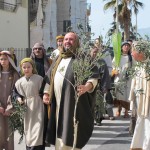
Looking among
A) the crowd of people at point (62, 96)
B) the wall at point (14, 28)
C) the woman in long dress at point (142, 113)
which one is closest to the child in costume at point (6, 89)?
the crowd of people at point (62, 96)

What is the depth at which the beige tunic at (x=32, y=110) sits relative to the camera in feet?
19.5

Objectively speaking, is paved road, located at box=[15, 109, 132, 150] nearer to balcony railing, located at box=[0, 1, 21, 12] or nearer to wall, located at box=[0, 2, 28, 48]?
wall, located at box=[0, 2, 28, 48]

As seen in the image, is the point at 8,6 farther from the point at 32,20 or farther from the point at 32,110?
the point at 32,110

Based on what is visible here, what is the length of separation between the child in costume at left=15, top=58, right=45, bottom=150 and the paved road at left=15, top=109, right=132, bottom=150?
1599 mm

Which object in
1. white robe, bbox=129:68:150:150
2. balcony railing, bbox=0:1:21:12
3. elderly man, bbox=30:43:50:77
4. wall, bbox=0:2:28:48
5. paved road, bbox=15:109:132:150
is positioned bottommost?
paved road, bbox=15:109:132:150

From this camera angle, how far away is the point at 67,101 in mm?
5324

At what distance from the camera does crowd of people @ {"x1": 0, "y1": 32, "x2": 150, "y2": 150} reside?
5.29 metres

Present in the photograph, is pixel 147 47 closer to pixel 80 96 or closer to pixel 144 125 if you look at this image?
pixel 80 96

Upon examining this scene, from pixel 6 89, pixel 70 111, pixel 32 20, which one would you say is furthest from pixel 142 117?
pixel 32 20

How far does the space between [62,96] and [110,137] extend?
3.32 meters

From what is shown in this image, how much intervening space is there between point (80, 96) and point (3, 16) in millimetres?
21185

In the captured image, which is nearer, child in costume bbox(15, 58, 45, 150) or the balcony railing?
child in costume bbox(15, 58, 45, 150)

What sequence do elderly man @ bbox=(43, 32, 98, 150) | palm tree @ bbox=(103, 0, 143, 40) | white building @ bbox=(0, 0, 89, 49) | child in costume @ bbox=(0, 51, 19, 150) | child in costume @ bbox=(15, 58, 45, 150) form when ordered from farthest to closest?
1. palm tree @ bbox=(103, 0, 143, 40)
2. white building @ bbox=(0, 0, 89, 49)
3. child in costume @ bbox=(0, 51, 19, 150)
4. child in costume @ bbox=(15, 58, 45, 150)
5. elderly man @ bbox=(43, 32, 98, 150)

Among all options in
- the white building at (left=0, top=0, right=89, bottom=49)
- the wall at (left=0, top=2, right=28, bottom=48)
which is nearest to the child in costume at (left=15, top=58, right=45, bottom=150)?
the white building at (left=0, top=0, right=89, bottom=49)
